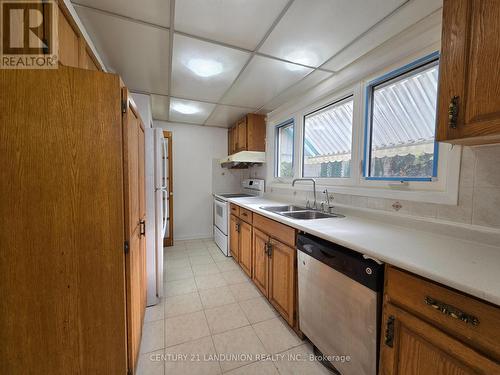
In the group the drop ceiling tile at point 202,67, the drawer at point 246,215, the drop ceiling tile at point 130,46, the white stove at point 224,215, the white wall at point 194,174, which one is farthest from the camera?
the white wall at point 194,174

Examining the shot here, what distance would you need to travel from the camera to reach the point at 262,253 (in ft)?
6.75

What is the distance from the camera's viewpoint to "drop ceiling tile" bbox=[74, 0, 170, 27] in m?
1.16

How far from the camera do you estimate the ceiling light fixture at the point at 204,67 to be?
1.77 metres

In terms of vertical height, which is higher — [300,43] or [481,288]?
[300,43]

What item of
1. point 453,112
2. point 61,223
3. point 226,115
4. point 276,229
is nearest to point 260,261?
point 276,229

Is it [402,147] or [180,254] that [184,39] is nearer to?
[402,147]

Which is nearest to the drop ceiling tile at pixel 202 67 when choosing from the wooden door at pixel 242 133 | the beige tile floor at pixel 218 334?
the wooden door at pixel 242 133

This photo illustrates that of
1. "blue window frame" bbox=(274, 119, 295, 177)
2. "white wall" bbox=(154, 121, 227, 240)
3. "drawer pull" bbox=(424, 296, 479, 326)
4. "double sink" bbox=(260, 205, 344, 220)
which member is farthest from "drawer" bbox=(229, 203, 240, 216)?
"drawer pull" bbox=(424, 296, 479, 326)

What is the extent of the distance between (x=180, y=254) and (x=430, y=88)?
11.5 ft

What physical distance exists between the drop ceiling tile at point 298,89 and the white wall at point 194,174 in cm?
152

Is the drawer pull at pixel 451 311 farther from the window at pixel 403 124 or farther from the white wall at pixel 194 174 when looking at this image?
the white wall at pixel 194 174

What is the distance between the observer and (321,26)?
1.32m

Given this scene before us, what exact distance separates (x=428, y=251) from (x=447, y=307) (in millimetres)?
307

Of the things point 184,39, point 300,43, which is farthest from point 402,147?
point 184,39
